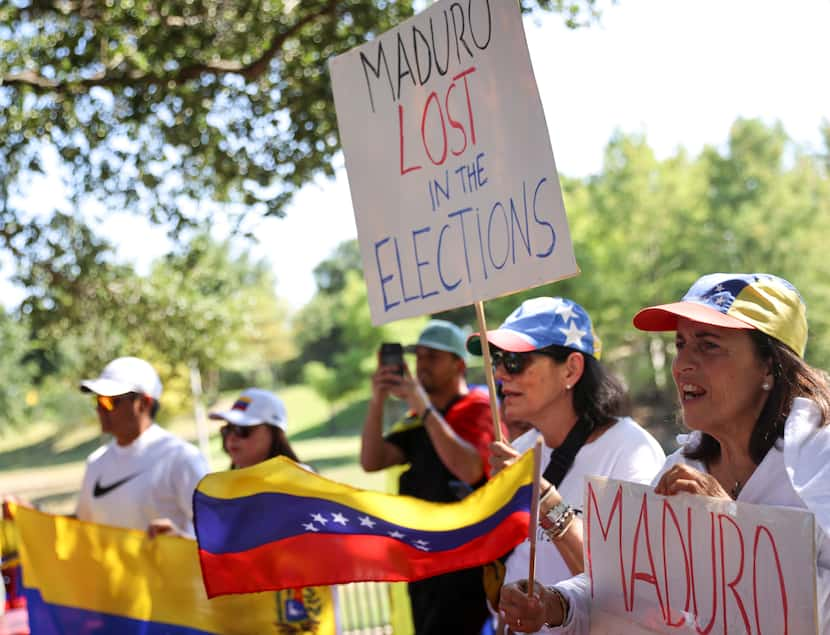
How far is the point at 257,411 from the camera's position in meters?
4.66

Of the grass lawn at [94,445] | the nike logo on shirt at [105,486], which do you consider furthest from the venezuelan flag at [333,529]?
the grass lawn at [94,445]

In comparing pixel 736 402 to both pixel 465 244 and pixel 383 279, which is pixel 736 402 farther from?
pixel 383 279

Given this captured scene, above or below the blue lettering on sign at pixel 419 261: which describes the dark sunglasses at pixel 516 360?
below

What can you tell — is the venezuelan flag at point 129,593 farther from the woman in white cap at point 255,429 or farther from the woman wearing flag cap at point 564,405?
the woman wearing flag cap at point 564,405

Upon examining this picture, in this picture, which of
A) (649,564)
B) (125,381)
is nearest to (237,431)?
(125,381)

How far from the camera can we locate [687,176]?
1533 inches

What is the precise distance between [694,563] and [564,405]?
1.03 meters

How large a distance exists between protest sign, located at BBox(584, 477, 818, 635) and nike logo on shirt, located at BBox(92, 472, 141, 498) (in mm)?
2819

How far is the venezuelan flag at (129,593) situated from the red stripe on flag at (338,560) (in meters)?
0.98

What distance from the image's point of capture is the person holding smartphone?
452 cm

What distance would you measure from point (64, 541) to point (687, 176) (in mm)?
37044

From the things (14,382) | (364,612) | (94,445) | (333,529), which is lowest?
(94,445)

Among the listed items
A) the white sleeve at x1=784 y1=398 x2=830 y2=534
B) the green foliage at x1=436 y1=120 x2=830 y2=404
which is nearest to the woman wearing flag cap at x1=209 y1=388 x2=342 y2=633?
the white sleeve at x1=784 y1=398 x2=830 y2=534

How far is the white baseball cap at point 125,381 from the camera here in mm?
4943
